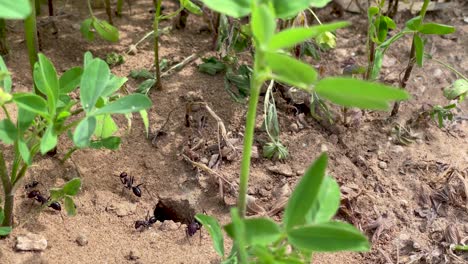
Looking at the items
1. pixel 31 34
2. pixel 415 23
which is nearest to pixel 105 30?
pixel 31 34

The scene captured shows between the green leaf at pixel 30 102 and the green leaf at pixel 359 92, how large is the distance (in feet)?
1.88

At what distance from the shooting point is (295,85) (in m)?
1.01

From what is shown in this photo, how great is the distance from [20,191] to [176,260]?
0.45 meters

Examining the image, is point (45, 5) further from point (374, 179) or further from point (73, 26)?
point (374, 179)

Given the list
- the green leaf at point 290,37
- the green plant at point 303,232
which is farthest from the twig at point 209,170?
the green leaf at point 290,37

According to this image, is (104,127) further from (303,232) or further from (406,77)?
(406,77)

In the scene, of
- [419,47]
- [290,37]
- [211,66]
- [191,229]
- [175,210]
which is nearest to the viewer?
[290,37]

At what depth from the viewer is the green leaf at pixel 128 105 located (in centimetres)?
128

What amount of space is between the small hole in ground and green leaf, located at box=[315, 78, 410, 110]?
837 millimetres

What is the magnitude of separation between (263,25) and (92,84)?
497 millimetres

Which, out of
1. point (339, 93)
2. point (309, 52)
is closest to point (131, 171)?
point (309, 52)

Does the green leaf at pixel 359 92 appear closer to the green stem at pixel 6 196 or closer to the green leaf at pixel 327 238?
the green leaf at pixel 327 238

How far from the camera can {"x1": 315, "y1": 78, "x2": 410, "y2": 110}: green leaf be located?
93 cm

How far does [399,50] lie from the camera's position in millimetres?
2482
